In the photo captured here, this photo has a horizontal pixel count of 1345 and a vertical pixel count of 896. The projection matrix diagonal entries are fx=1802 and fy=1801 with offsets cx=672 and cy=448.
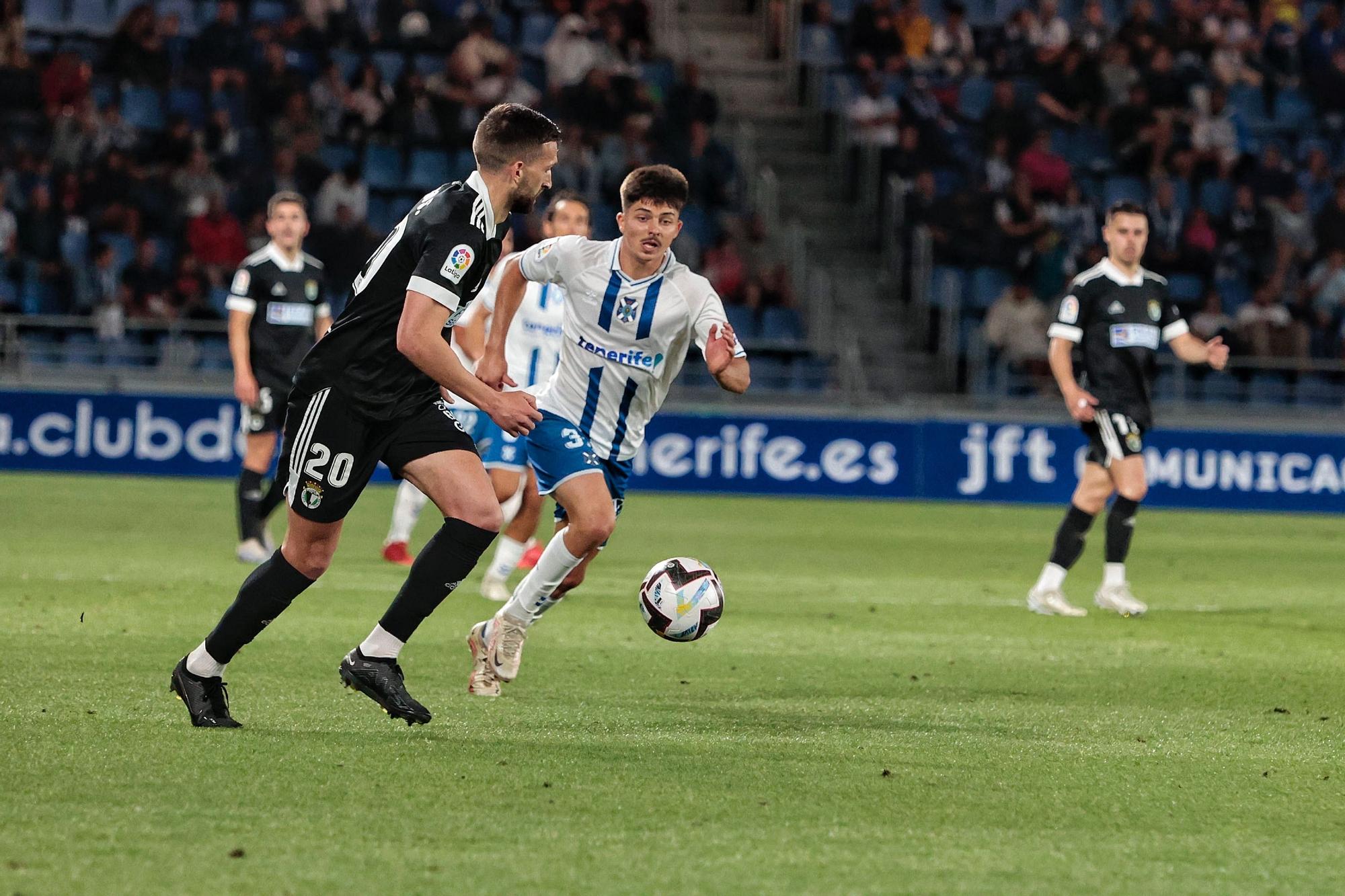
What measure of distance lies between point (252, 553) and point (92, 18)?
501 inches

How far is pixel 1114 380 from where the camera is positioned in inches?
391

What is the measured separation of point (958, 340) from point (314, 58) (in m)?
8.10

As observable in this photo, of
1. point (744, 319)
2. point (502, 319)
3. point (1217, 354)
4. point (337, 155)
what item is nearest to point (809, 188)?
point (744, 319)

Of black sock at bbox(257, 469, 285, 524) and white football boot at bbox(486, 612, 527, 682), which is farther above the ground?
white football boot at bbox(486, 612, 527, 682)

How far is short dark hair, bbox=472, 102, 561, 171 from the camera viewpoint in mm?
5555

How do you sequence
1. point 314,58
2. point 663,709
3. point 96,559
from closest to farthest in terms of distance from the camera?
point 663,709 < point 96,559 < point 314,58

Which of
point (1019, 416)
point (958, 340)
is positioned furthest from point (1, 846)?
point (958, 340)

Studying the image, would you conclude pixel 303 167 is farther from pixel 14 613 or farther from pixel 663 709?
pixel 663 709

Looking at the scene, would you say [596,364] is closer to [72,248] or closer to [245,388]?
[245,388]

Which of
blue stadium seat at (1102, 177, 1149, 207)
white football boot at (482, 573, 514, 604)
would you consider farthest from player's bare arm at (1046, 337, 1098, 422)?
blue stadium seat at (1102, 177, 1149, 207)

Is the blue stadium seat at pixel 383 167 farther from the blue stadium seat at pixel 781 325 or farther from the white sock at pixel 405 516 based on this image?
the white sock at pixel 405 516

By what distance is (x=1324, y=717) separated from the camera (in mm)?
6355

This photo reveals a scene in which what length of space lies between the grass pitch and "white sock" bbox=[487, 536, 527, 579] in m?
0.43

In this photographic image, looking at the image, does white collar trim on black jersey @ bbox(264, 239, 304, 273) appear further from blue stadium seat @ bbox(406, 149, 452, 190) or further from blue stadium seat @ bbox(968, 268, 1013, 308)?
blue stadium seat @ bbox(968, 268, 1013, 308)
